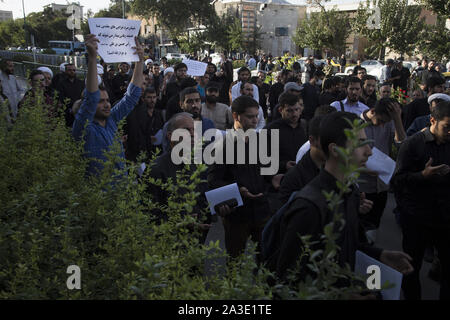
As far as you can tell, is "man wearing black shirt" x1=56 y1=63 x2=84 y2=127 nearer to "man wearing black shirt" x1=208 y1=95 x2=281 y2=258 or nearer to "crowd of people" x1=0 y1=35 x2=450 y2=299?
"crowd of people" x1=0 y1=35 x2=450 y2=299

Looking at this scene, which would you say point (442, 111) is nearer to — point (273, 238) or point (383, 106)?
point (383, 106)

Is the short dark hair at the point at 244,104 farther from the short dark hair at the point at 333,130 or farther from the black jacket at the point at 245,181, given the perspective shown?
the short dark hair at the point at 333,130

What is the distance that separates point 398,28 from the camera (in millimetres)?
30250

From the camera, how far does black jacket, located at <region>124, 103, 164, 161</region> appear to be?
5.68 meters

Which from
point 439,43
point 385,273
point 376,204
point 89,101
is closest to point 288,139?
point 376,204

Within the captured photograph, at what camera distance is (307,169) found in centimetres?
290

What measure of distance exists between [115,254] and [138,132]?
4.08m

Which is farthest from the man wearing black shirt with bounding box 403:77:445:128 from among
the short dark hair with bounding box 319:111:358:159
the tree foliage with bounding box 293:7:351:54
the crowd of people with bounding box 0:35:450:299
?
the tree foliage with bounding box 293:7:351:54

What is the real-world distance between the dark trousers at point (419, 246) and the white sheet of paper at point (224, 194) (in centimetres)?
145

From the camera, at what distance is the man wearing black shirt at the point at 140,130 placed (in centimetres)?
568

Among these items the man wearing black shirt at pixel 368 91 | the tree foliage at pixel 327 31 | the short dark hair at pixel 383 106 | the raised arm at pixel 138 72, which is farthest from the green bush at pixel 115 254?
A: the tree foliage at pixel 327 31
